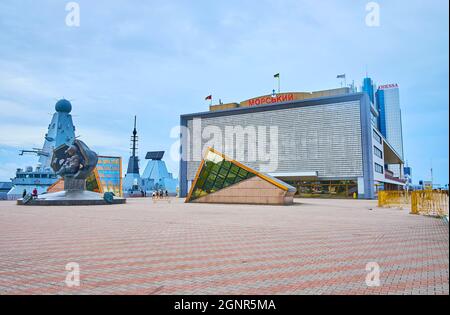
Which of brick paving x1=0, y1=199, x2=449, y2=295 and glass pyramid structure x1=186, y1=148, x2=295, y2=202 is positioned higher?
glass pyramid structure x1=186, y1=148, x2=295, y2=202

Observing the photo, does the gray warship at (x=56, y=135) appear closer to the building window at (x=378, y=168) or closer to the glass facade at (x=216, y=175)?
the glass facade at (x=216, y=175)

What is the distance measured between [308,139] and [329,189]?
366 inches

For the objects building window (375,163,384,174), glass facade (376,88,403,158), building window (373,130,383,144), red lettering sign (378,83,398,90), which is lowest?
building window (375,163,384,174)

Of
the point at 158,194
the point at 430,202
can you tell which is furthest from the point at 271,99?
the point at 430,202

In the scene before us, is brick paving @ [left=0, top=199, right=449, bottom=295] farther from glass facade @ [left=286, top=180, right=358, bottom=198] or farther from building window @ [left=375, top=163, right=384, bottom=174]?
building window @ [left=375, top=163, right=384, bottom=174]

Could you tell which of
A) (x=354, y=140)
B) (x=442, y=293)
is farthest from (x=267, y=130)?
(x=442, y=293)

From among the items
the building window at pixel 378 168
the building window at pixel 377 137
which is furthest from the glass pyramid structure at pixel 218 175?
the building window at pixel 377 137

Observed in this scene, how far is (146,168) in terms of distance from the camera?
4626 inches

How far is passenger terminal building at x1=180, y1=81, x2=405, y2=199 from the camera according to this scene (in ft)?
174

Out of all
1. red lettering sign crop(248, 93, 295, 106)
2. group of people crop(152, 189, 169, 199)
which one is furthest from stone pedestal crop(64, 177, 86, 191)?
red lettering sign crop(248, 93, 295, 106)

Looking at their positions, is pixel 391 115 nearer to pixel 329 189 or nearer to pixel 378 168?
pixel 378 168

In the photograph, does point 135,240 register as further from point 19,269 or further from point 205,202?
point 205,202

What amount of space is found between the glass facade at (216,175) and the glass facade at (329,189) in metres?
28.0

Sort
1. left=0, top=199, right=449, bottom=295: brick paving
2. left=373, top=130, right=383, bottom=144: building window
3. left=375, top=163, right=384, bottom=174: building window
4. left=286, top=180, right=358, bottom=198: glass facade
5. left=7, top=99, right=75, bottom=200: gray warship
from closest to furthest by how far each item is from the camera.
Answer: left=0, top=199, right=449, bottom=295: brick paving, left=286, top=180, right=358, bottom=198: glass facade, left=375, top=163, right=384, bottom=174: building window, left=373, top=130, right=383, bottom=144: building window, left=7, top=99, right=75, bottom=200: gray warship
